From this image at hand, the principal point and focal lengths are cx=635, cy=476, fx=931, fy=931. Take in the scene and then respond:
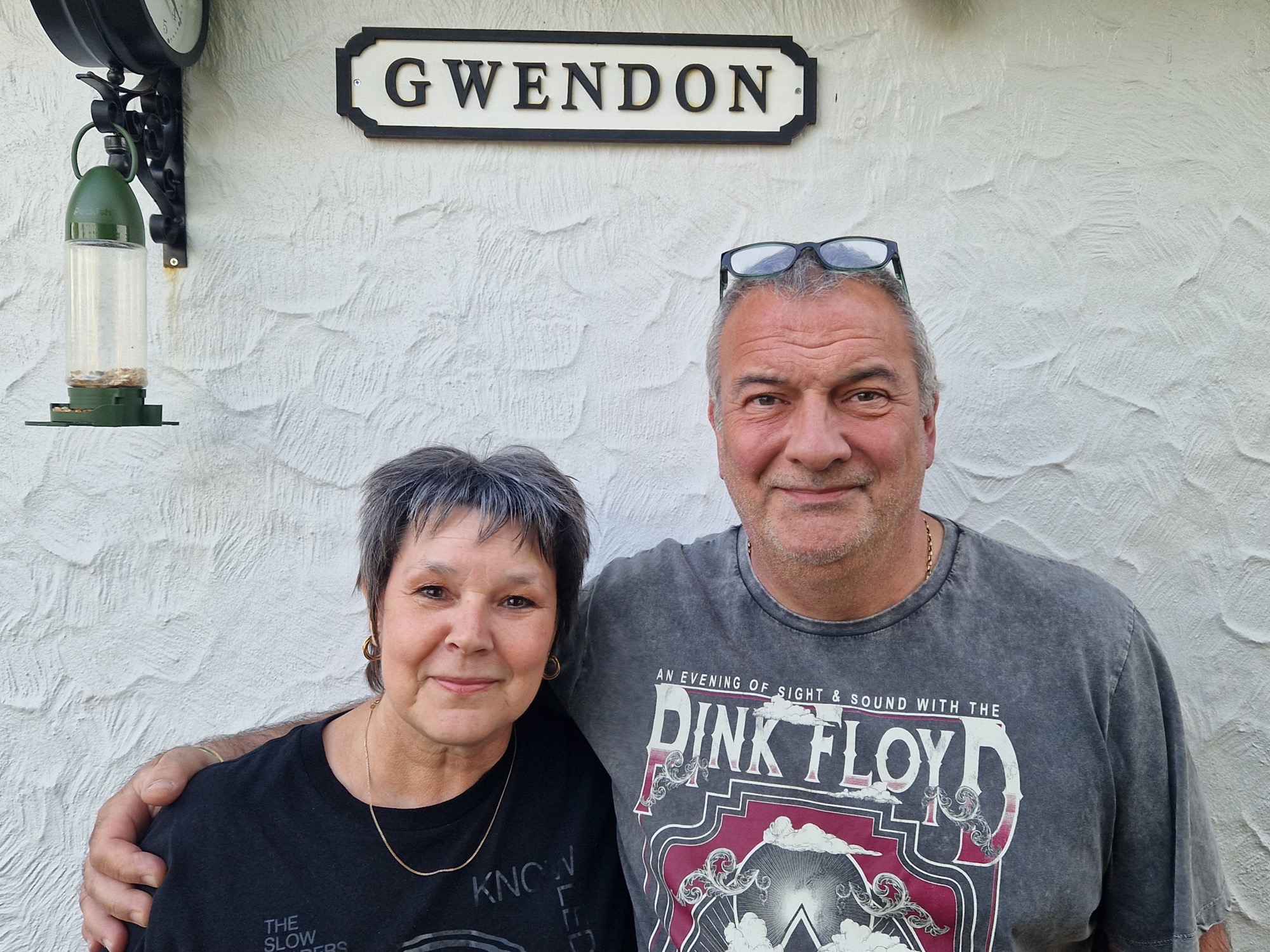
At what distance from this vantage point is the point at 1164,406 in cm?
187

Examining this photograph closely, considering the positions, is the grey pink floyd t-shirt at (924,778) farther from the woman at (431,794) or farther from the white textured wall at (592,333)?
the white textured wall at (592,333)

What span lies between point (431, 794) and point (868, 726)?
72 centimetres

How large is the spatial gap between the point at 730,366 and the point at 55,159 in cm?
133

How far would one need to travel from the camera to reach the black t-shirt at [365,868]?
142 centimetres

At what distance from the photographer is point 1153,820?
1.46 metres

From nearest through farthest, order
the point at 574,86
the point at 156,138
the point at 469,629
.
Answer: the point at 469,629 → the point at 156,138 → the point at 574,86

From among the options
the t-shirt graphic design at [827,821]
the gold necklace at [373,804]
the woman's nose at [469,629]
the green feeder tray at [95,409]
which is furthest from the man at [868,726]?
the green feeder tray at [95,409]

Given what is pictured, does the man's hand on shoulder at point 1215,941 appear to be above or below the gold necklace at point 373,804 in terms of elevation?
below

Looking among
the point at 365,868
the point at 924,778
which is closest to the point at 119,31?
the point at 365,868

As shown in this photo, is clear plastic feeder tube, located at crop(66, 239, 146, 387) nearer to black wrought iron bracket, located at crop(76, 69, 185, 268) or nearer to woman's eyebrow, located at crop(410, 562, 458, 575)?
black wrought iron bracket, located at crop(76, 69, 185, 268)

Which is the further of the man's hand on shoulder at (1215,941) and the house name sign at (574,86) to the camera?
the house name sign at (574,86)

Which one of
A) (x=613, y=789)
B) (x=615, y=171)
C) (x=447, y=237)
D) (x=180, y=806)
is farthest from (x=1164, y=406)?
(x=180, y=806)

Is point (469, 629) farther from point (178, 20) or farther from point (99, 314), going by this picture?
point (178, 20)

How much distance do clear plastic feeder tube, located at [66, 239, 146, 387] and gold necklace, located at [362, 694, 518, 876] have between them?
70 cm
